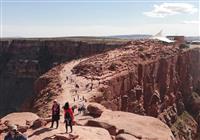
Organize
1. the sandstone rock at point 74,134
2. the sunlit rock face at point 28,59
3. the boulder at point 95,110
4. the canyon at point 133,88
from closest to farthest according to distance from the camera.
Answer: the sandstone rock at point 74,134, the canyon at point 133,88, the boulder at point 95,110, the sunlit rock face at point 28,59

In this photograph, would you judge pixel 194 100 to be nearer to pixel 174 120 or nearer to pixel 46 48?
pixel 174 120

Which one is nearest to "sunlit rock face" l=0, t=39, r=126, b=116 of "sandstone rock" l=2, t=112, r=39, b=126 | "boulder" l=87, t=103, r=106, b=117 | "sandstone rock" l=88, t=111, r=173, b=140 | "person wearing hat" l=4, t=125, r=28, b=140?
"boulder" l=87, t=103, r=106, b=117

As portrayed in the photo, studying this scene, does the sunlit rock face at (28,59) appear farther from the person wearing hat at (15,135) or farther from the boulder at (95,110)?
the person wearing hat at (15,135)

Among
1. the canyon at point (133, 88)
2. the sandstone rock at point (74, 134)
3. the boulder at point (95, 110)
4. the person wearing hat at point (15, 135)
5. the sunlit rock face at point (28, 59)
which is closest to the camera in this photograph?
the person wearing hat at point (15, 135)

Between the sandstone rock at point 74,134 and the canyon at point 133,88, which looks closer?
the sandstone rock at point 74,134

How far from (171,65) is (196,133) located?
33.0 ft

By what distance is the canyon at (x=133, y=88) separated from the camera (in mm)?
23844

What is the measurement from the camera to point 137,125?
21141mm

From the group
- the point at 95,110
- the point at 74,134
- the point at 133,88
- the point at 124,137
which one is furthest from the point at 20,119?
the point at 133,88

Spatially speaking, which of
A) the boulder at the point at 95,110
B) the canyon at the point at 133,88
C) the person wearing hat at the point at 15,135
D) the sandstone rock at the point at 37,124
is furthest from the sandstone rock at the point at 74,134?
the boulder at the point at 95,110

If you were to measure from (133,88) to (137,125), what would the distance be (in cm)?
2378

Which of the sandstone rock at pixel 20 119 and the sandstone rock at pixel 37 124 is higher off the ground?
the sandstone rock at pixel 37 124

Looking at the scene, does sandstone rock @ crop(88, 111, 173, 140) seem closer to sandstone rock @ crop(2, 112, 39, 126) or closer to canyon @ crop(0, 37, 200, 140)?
canyon @ crop(0, 37, 200, 140)

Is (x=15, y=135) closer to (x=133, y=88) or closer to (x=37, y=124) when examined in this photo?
(x=37, y=124)
